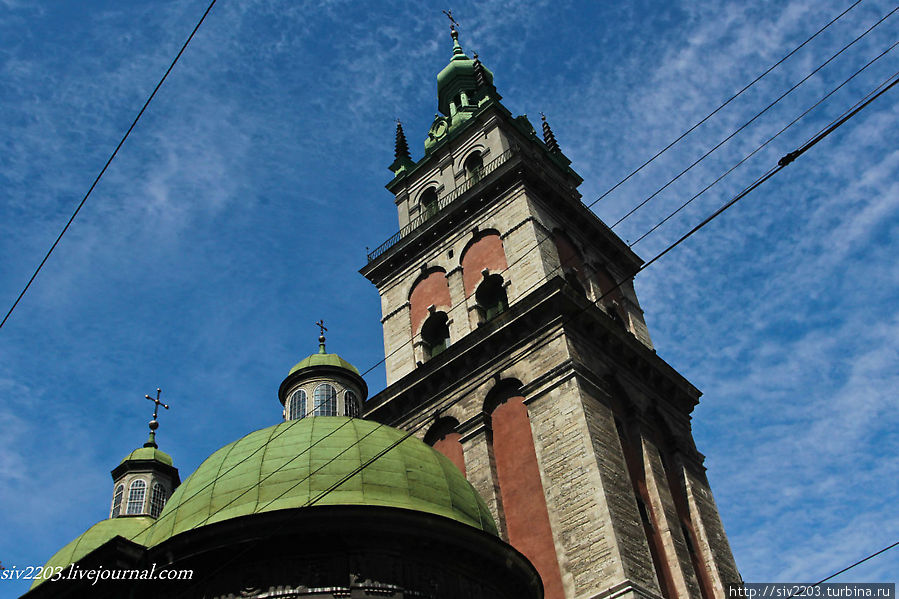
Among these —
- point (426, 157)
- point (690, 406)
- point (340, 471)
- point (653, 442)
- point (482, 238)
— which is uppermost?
point (426, 157)

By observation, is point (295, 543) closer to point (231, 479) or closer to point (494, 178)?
point (231, 479)

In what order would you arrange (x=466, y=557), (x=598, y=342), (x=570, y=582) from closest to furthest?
(x=466, y=557)
(x=570, y=582)
(x=598, y=342)

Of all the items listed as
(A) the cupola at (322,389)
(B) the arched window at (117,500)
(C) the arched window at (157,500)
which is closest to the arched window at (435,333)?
(A) the cupola at (322,389)

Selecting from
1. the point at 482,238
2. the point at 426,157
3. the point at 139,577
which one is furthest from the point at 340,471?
the point at 426,157

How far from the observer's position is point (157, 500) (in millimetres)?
38375

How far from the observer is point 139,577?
56.4 ft

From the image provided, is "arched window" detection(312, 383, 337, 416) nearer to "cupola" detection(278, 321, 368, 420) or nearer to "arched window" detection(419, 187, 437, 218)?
"cupola" detection(278, 321, 368, 420)

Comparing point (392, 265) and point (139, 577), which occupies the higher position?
point (392, 265)

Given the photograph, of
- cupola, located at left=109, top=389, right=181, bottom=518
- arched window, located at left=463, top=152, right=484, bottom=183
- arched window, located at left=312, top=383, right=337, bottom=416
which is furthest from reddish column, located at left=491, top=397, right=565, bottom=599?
cupola, located at left=109, top=389, right=181, bottom=518

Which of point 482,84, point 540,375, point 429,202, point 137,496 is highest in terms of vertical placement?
point 482,84

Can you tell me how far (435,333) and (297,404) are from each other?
571 centimetres

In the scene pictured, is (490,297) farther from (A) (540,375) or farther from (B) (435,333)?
(A) (540,375)

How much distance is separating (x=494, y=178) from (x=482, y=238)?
2.27 metres

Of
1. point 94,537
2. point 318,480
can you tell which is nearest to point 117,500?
point 94,537
